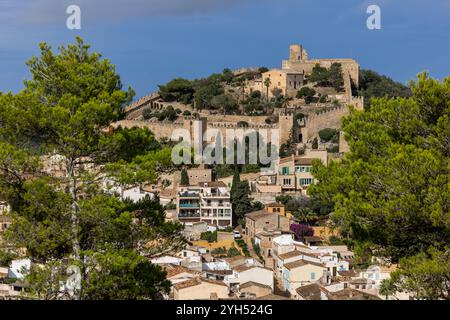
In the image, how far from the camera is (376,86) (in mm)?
56469

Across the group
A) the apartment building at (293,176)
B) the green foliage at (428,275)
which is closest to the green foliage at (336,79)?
the apartment building at (293,176)

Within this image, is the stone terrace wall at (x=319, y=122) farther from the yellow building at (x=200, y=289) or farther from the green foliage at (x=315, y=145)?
the yellow building at (x=200, y=289)

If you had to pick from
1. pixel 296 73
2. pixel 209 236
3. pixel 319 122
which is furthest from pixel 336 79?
pixel 209 236

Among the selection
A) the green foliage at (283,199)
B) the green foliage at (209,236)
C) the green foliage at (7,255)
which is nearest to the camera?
the green foliage at (7,255)

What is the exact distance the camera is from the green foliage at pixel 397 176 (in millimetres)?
8328

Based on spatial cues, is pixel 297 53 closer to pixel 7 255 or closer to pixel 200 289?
pixel 200 289

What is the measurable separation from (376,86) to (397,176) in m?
49.0

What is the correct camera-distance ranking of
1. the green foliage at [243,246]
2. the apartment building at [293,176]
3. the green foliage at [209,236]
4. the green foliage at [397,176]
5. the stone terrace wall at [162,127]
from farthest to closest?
the stone terrace wall at [162,127] < the apartment building at [293,176] < the green foliage at [209,236] < the green foliage at [243,246] < the green foliage at [397,176]

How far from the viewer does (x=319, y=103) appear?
168 feet

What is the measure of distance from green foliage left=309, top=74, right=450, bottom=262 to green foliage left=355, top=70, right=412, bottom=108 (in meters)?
42.4

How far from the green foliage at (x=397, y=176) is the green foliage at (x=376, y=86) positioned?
139ft

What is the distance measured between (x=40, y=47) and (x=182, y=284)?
10462mm

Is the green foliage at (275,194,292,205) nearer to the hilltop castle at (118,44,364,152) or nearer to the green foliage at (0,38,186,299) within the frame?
the hilltop castle at (118,44,364,152)
